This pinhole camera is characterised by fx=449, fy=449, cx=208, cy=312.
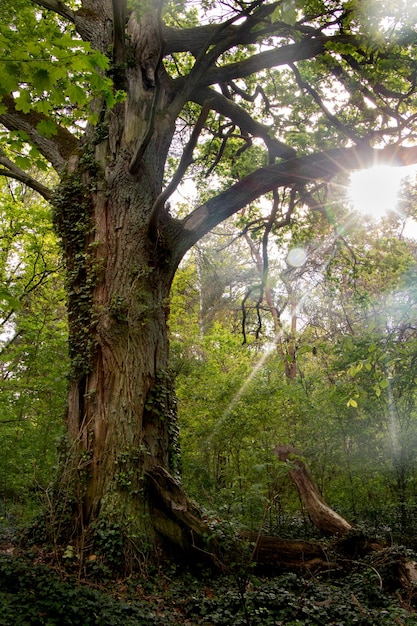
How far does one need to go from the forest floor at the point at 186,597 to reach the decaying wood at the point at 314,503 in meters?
1.83

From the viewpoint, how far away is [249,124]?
8.71m

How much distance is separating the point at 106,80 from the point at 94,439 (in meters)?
3.77

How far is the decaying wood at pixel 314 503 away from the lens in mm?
7020

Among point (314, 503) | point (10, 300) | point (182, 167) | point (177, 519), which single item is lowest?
point (177, 519)

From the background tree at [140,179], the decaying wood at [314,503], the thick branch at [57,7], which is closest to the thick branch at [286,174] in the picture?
the background tree at [140,179]

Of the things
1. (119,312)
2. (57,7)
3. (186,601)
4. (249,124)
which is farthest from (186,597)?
(57,7)

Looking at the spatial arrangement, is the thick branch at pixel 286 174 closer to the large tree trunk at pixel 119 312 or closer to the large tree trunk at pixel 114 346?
the large tree trunk at pixel 119 312

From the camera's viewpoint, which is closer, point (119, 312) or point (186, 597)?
point (186, 597)

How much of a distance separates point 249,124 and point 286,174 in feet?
8.44

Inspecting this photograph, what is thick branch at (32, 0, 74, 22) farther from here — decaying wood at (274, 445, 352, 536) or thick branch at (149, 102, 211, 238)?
decaying wood at (274, 445, 352, 536)

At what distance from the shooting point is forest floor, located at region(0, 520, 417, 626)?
3.39 metres

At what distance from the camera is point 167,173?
10867mm

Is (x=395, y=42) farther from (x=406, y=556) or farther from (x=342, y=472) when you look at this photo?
(x=342, y=472)

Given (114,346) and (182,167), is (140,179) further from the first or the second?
(114,346)
